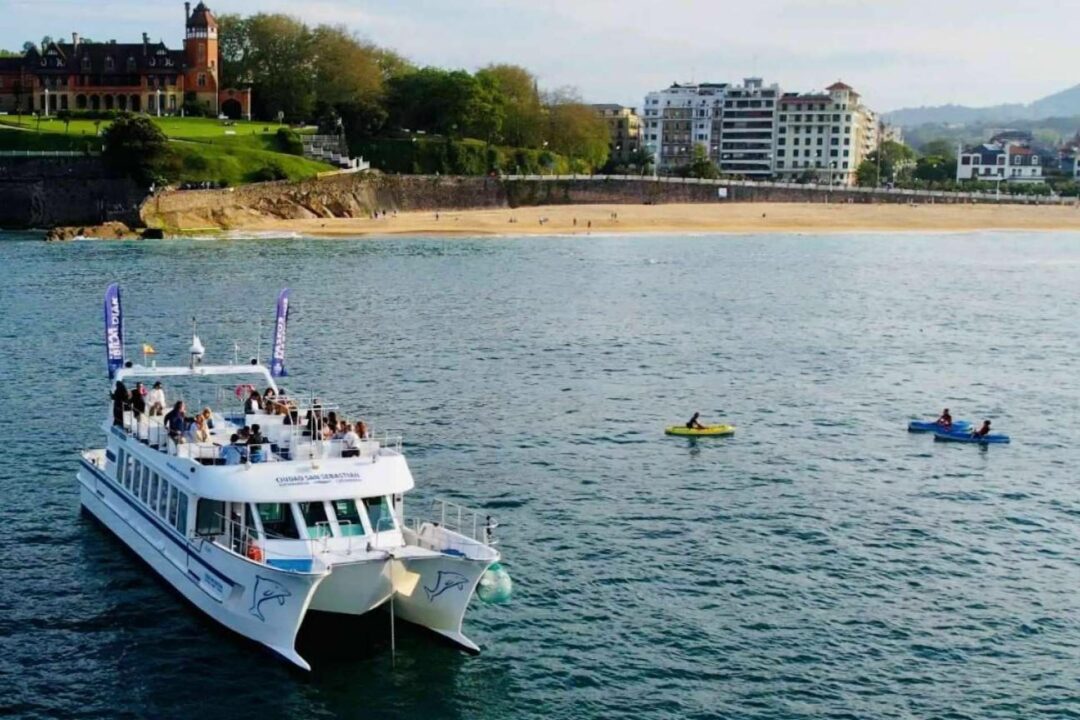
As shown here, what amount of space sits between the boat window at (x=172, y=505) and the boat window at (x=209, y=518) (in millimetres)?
1708

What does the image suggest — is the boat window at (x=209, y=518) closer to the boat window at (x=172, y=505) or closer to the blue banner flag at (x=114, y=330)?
the boat window at (x=172, y=505)

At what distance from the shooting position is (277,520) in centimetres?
3347

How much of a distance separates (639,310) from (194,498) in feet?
215

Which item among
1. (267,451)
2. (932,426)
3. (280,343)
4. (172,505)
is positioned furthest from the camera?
(932,426)

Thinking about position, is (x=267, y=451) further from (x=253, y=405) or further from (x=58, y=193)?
(x=58, y=193)

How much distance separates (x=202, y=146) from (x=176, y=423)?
13550cm

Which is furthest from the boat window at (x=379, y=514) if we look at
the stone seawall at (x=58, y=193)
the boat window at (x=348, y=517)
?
the stone seawall at (x=58, y=193)

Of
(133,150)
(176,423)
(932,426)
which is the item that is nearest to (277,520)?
(176,423)

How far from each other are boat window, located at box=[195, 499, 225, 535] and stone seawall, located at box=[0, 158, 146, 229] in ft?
411

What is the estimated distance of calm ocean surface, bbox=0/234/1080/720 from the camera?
103ft

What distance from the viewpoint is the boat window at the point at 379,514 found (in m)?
33.5

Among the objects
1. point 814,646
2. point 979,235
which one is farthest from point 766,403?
point 979,235

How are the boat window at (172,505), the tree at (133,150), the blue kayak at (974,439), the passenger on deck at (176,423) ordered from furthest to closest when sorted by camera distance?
1. the tree at (133,150)
2. the blue kayak at (974,439)
3. the passenger on deck at (176,423)
4. the boat window at (172,505)

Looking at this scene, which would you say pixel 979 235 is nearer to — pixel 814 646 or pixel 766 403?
pixel 766 403
